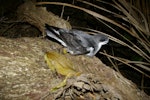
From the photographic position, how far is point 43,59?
1.64 meters

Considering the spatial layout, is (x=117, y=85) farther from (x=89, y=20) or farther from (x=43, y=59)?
(x=89, y=20)

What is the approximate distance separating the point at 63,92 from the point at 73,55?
573mm

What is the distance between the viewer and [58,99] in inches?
53.4

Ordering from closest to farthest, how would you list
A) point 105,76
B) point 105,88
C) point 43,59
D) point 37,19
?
point 105,88
point 43,59
point 105,76
point 37,19

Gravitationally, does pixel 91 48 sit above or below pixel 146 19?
below

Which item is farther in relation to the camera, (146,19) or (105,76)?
(146,19)

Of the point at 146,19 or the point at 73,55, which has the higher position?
the point at 146,19

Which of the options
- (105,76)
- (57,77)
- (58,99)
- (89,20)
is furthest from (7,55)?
(89,20)

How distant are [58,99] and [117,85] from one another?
54cm

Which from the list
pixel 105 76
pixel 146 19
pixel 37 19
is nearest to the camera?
pixel 105 76

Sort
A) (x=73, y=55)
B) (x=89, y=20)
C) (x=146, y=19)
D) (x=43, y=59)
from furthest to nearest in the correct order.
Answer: (x=89, y=20) → (x=146, y=19) → (x=73, y=55) → (x=43, y=59)

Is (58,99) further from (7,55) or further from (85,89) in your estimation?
(7,55)

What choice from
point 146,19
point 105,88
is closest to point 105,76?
point 105,88

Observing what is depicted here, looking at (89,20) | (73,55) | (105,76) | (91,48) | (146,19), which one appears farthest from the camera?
(89,20)
